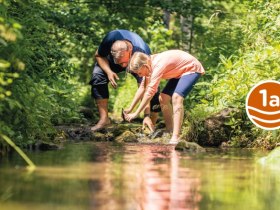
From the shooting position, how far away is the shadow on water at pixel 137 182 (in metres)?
4.15

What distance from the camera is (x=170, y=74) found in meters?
9.64

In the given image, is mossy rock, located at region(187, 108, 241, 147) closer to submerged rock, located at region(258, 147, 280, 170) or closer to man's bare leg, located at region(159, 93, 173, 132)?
man's bare leg, located at region(159, 93, 173, 132)

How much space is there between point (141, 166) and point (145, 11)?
1171cm

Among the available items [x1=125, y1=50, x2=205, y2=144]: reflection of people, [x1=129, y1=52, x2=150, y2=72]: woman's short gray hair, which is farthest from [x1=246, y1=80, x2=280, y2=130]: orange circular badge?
[x1=129, y1=52, x2=150, y2=72]: woman's short gray hair

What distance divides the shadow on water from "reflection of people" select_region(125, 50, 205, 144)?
150cm

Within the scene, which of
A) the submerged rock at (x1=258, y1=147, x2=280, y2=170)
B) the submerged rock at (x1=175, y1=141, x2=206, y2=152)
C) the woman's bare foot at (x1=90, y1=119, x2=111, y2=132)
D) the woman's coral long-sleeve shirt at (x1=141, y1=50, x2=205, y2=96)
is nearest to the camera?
the submerged rock at (x1=258, y1=147, x2=280, y2=170)

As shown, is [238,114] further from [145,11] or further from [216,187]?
[145,11]

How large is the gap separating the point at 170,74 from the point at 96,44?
600 centimetres

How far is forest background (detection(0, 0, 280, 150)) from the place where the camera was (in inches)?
273

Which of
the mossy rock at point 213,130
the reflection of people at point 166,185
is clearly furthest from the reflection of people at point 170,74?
the reflection of people at point 166,185

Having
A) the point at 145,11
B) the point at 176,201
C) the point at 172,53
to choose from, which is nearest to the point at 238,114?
the point at 172,53

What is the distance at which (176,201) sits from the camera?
14.0ft

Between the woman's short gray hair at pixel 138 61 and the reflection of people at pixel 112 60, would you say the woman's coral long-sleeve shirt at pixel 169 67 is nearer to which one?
the woman's short gray hair at pixel 138 61

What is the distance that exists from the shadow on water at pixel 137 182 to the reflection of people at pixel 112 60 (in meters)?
2.61
